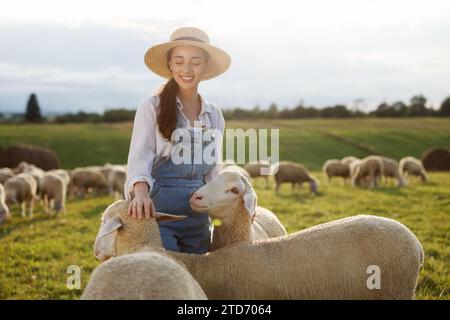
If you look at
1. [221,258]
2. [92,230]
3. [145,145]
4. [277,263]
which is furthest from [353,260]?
[92,230]

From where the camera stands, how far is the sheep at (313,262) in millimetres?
4156

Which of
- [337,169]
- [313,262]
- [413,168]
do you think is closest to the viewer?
[313,262]

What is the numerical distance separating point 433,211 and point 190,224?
10.2 m

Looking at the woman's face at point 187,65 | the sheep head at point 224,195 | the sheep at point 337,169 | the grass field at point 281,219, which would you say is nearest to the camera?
the sheep head at point 224,195

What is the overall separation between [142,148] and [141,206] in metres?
0.69

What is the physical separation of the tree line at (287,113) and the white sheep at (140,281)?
65239 millimetres

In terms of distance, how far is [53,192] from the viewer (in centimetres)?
1652

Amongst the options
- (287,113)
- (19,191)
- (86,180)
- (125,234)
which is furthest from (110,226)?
(287,113)

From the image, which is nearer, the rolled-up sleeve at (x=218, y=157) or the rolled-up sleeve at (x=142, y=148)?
the rolled-up sleeve at (x=142, y=148)

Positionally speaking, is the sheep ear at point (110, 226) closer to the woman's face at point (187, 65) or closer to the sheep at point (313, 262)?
the sheep at point (313, 262)

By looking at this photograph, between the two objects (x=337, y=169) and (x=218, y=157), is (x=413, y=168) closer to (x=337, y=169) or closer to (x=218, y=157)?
(x=337, y=169)

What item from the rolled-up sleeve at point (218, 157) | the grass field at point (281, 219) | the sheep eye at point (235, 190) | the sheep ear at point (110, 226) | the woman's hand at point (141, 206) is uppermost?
the rolled-up sleeve at point (218, 157)

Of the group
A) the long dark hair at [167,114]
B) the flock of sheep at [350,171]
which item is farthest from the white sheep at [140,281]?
the flock of sheep at [350,171]
